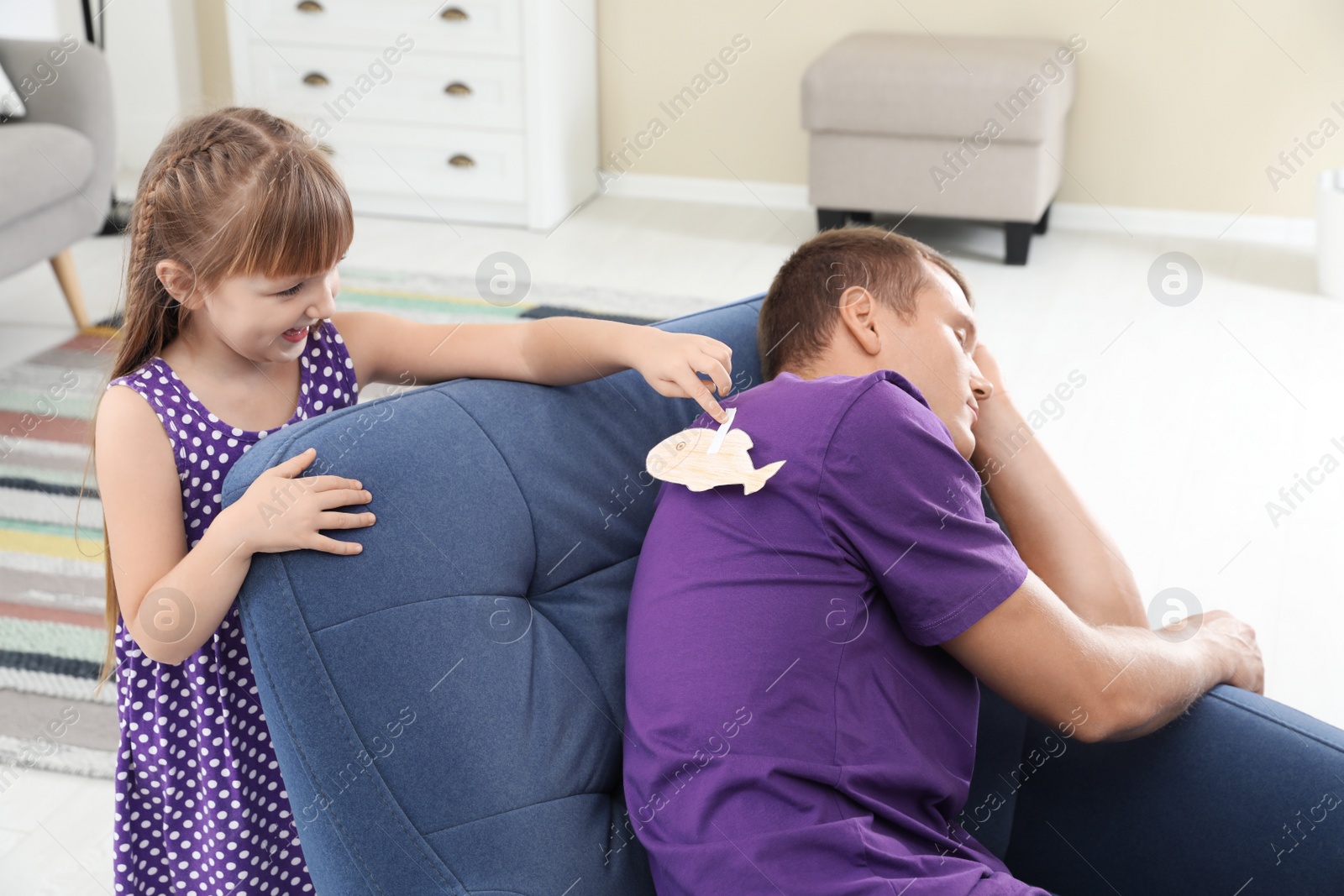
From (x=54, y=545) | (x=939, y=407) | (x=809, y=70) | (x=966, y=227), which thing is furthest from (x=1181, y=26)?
(x=54, y=545)

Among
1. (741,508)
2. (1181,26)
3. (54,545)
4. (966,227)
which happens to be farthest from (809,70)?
(741,508)

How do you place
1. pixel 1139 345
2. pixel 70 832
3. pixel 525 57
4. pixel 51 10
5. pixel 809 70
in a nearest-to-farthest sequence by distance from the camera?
1. pixel 70 832
2. pixel 1139 345
3. pixel 809 70
4. pixel 525 57
5. pixel 51 10

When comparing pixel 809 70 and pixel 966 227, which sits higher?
→ pixel 809 70

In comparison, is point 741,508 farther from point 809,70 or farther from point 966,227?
point 966,227

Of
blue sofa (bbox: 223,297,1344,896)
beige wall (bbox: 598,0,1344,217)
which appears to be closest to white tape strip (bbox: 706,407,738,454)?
blue sofa (bbox: 223,297,1344,896)

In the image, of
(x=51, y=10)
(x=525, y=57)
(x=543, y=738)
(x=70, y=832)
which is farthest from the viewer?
(x=51, y=10)

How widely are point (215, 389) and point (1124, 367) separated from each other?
2457 millimetres

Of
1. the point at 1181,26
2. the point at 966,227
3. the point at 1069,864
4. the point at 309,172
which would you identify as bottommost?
the point at 966,227

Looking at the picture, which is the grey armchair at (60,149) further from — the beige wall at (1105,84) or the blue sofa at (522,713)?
the blue sofa at (522,713)

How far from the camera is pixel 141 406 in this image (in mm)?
1083

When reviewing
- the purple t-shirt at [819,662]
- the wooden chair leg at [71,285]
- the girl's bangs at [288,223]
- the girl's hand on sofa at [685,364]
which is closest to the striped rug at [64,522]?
the wooden chair leg at [71,285]

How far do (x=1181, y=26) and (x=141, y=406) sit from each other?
141 inches

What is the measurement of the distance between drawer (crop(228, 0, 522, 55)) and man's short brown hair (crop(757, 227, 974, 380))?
298 cm

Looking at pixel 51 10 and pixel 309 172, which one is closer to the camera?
pixel 309 172
